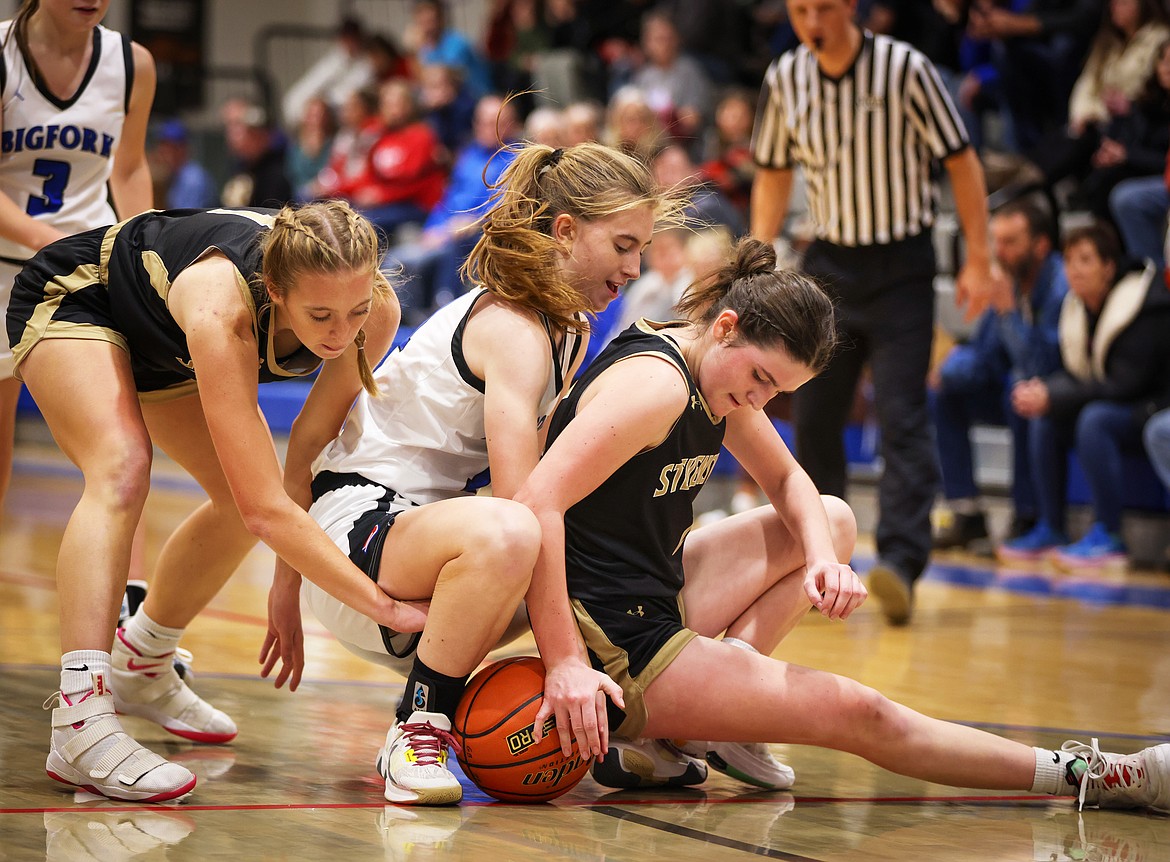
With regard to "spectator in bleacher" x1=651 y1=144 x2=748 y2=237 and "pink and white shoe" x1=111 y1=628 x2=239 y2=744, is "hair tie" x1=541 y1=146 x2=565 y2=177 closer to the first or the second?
"pink and white shoe" x1=111 y1=628 x2=239 y2=744

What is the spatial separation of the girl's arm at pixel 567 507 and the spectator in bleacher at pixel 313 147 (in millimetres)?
10609

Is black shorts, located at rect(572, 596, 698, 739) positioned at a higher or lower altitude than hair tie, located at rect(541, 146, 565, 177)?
lower

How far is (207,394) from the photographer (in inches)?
96.5

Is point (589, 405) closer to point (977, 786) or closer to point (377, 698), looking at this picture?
point (977, 786)

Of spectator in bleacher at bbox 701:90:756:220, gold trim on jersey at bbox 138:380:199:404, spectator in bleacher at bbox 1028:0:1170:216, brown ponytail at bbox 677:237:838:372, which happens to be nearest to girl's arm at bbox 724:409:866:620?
brown ponytail at bbox 677:237:838:372

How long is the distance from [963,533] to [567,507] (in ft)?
15.5

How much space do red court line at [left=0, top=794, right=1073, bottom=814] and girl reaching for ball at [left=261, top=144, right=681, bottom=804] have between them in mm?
126

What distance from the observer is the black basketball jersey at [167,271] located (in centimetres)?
256

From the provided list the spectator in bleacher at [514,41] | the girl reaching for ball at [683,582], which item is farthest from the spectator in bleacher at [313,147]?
the girl reaching for ball at [683,582]

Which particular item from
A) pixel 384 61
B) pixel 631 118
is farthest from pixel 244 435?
pixel 384 61

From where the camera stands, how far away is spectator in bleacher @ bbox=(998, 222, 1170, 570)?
20.7 ft

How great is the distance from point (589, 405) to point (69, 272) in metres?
1.03

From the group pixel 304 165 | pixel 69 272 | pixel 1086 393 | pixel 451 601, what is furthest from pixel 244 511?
pixel 304 165

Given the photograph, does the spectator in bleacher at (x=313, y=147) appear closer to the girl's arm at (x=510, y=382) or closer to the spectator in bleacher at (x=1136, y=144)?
the spectator in bleacher at (x=1136, y=144)
